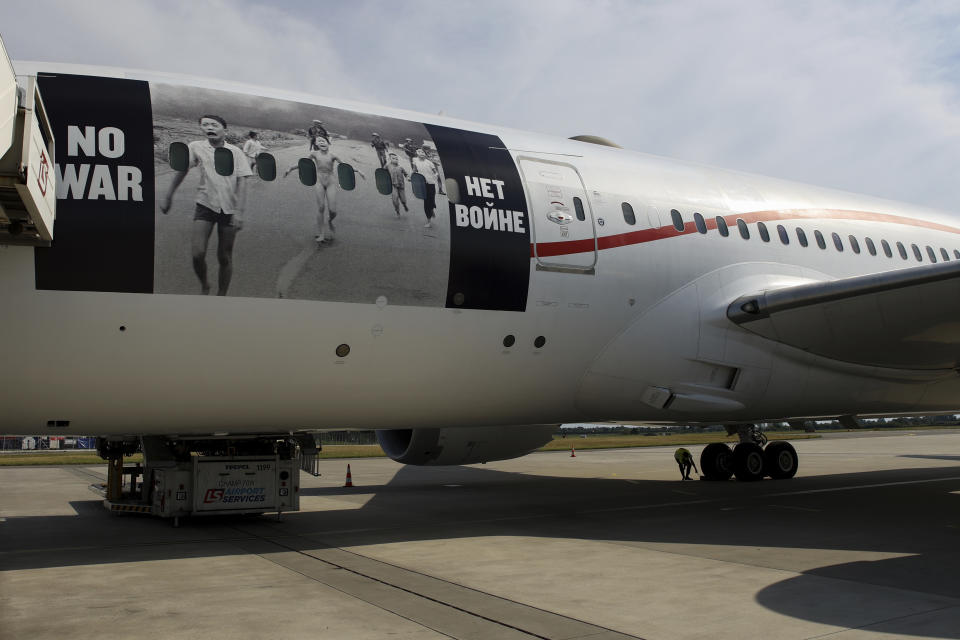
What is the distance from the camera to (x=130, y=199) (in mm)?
7598

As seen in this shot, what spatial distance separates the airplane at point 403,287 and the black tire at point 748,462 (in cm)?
469

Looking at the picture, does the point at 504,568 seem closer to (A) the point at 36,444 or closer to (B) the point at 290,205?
(B) the point at 290,205

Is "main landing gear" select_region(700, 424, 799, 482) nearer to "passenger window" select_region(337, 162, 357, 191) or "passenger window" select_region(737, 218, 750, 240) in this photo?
"passenger window" select_region(737, 218, 750, 240)

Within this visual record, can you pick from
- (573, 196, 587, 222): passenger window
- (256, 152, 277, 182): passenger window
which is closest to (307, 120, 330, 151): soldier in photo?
(256, 152, 277, 182): passenger window

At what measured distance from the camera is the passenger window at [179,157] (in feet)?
26.0

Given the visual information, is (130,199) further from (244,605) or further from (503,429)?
(503,429)

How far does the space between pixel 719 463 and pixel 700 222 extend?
8.14 meters

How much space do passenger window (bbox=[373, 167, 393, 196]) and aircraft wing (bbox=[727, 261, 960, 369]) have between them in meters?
5.32

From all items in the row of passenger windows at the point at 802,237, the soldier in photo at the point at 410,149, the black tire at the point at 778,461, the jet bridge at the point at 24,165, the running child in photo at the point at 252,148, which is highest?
the soldier in photo at the point at 410,149

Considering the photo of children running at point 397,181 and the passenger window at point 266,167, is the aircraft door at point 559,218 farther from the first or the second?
the passenger window at point 266,167

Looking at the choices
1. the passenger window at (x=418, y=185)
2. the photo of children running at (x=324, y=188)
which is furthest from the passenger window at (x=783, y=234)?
the photo of children running at (x=324, y=188)

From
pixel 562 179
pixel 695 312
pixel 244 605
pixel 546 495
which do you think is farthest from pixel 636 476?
pixel 244 605

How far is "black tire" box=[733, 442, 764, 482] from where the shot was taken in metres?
17.9

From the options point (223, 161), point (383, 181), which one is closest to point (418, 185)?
point (383, 181)
